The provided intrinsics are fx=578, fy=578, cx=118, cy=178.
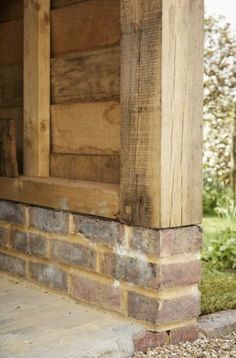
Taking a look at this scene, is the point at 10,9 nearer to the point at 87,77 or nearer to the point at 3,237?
the point at 87,77

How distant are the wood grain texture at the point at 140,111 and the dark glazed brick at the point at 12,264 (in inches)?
38.8

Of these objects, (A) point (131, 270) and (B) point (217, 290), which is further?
(B) point (217, 290)

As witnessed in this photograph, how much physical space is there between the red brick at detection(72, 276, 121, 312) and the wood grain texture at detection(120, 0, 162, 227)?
0.37 m

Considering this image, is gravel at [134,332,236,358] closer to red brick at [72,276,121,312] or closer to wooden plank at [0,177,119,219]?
red brick at [72,276,121,312]

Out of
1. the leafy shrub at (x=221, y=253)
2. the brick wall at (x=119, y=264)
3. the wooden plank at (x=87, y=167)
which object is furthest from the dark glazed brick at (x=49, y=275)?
the leafy shrub at (x=221, y=253)

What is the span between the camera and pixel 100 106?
2838 millimetres

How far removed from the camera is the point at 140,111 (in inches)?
95.8

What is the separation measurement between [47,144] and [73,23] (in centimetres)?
66

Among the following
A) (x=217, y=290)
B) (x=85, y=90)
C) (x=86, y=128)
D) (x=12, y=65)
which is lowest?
(x=217, y=290)

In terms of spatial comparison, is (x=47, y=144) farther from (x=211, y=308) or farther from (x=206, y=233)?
(x=206, y=233)

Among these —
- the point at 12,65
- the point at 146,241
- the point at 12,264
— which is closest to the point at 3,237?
the point at 12,264

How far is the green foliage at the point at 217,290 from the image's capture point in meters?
3.10

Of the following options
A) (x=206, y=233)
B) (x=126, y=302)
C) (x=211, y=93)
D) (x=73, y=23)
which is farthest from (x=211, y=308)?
(x=211, y=93)

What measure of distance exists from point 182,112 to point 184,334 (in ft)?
3.20
